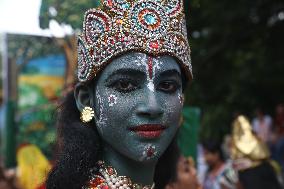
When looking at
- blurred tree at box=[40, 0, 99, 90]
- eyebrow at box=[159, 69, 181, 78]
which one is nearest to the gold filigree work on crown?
eyebrow at box=[159, 69, 181, 78]

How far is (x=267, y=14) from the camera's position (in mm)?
8211

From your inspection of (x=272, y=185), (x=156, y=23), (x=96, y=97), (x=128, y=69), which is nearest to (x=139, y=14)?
(x=156, y=23)

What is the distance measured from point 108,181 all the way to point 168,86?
518 mm

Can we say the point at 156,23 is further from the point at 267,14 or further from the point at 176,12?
the point at 267,14

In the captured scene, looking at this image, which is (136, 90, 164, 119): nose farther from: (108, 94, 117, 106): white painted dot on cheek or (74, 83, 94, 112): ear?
(74, 83, 94, 112): ear

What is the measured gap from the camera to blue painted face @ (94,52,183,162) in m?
2.19

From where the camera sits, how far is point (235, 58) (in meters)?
8.48

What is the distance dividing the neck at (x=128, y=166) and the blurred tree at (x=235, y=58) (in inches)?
215

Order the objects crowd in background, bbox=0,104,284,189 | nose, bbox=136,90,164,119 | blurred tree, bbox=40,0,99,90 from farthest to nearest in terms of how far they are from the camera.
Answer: crowd in background, bbox=0,104,284,189
blurred tree, bbox=40,0,99,90
nose, bbox=136,90,164,119

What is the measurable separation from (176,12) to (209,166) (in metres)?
4.11

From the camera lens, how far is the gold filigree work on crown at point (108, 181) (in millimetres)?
2355

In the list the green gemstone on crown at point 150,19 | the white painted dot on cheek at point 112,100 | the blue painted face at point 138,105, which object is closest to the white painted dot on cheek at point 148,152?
the blue painted face at point 138,105

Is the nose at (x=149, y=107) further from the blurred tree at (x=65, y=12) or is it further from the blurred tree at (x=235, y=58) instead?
the blurred tree at (x=235, y=58)

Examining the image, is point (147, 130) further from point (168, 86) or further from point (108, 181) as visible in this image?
point (108, 181)
